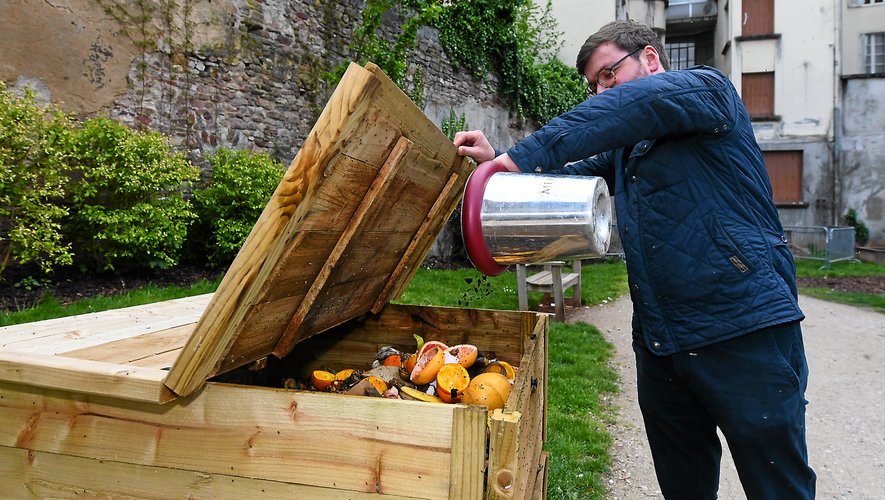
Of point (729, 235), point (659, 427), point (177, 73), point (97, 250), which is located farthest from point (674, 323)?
point (177, 73)

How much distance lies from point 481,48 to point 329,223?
1227cm

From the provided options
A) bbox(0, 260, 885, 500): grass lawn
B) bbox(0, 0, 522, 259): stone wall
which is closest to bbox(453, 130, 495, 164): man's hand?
bbox(0, 260, 885, 500): grass lawn

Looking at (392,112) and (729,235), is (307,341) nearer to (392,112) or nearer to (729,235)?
(392,112)

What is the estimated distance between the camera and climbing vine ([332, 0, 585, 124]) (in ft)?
29.4

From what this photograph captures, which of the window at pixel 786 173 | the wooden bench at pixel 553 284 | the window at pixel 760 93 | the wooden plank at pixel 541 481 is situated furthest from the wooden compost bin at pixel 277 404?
the window at pixel 760 93

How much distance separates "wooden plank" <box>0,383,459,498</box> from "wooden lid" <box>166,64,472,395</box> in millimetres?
124

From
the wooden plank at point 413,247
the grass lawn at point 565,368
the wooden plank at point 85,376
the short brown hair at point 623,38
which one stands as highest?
the short brown hair at point 623,38

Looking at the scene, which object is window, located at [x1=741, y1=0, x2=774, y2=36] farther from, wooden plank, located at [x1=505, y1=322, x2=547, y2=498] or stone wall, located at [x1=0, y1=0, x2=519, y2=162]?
wooden plank, located at [x1=505, y1=322, x2=547, y2=498]

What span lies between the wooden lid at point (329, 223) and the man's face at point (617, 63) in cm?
55

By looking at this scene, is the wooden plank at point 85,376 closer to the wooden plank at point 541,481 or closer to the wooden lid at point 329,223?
the wooden lid at point 329,223

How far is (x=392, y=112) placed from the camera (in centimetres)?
137

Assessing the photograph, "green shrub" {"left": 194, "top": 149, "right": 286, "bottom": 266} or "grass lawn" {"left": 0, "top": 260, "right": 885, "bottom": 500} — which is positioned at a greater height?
"green shrub" {"left": 194, "top": 149, "right": 286, "bottom": 266}

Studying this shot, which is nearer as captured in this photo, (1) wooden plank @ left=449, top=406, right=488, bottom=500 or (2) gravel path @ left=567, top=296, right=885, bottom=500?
(1) wooden plank @ left=449, top=406, right=488, bottom=500

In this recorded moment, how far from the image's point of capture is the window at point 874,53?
21172 millimetres
